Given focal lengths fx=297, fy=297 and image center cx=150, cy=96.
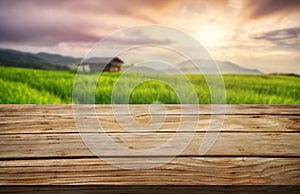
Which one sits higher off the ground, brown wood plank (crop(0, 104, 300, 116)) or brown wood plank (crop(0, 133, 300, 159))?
brown wood plank (crop(0, 104, 300, 116))

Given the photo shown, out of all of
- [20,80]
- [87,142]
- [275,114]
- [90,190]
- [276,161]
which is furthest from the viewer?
[20,80]

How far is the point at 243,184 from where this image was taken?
0.85 metres

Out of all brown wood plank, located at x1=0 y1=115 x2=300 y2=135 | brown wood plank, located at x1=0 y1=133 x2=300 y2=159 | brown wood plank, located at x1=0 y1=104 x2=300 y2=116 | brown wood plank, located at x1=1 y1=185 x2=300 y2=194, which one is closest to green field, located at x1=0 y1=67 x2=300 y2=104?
brown wood plank, located at x1=0 y1=104 x2=300 y2=116

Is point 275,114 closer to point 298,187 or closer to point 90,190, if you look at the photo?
point 298,187

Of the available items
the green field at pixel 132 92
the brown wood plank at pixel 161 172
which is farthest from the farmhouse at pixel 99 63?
the green field at pixel 132 92

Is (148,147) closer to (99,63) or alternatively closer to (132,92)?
(99,63)

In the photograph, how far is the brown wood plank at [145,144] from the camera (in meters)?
1.06

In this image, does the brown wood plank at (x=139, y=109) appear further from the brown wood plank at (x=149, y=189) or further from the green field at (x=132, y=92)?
the brown wood plank at (x=149, y=189)

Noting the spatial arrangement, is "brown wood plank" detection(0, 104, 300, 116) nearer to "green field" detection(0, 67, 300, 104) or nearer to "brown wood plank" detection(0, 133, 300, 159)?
"brown wood plank" detection(0, 133, 300, 159)

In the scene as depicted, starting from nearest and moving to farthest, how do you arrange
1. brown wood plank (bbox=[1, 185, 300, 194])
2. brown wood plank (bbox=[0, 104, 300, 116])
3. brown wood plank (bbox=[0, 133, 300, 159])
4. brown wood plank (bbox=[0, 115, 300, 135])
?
brown wood plank (bbox=[1, 185, 300, 194]) → brown wood plank (bbox=[0, 133, 300, 159]) → brown wood plank (bbox=[0, 115, 300, 135]) → brown wood plank (bbox=[0, 104, 300, 116])

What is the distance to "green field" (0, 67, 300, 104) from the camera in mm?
2934

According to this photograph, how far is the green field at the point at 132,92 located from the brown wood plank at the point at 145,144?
3.95 feet

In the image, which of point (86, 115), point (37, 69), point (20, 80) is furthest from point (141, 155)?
point (37, 69)

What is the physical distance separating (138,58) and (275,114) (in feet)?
3.23
